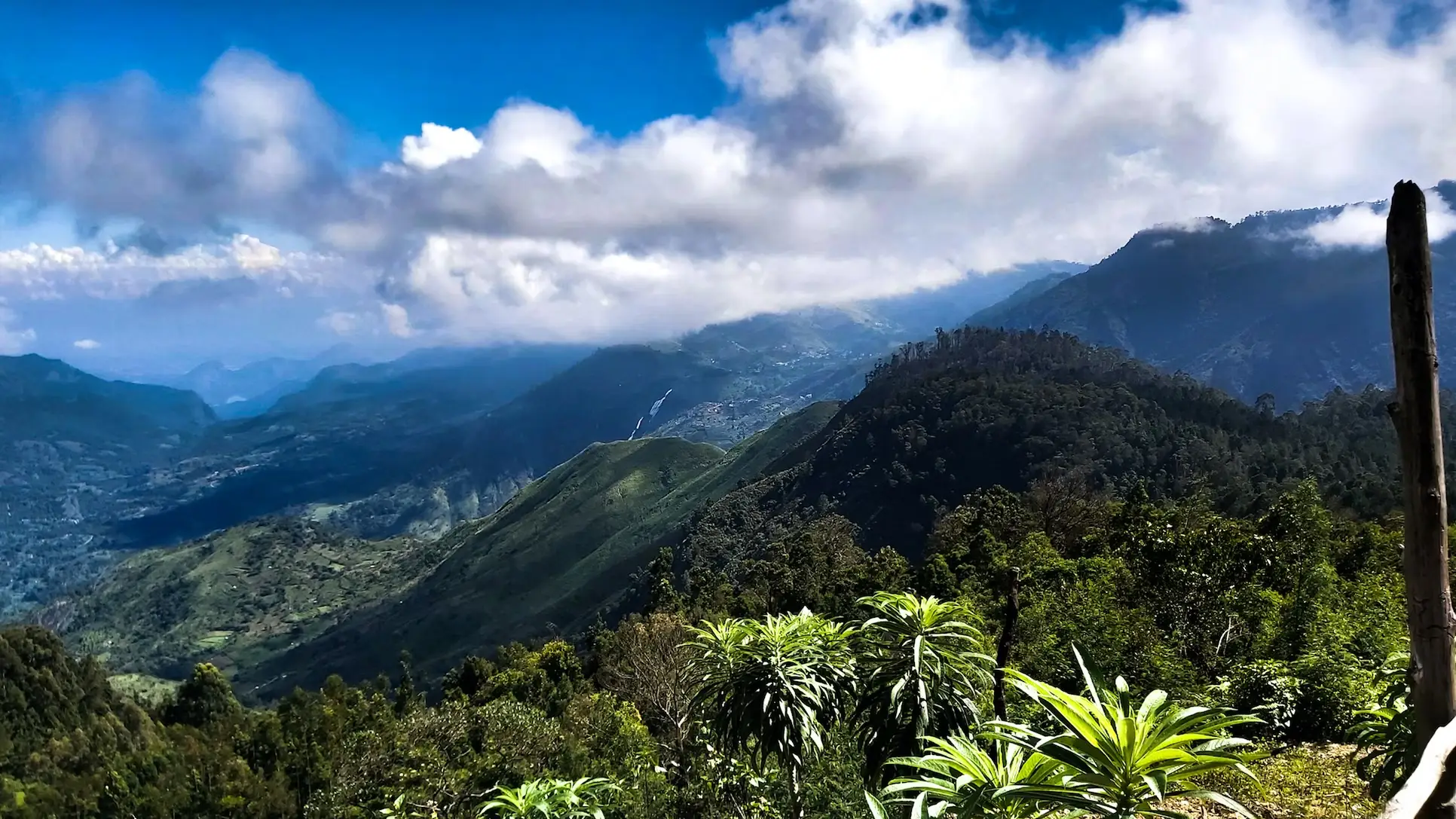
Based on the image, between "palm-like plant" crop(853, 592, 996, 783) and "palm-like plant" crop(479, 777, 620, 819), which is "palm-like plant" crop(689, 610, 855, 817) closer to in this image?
"palm-like plant" crop(853, 592, 996, 783)

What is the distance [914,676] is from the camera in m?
9.84

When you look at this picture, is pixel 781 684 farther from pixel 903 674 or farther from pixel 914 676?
pixel 914 676

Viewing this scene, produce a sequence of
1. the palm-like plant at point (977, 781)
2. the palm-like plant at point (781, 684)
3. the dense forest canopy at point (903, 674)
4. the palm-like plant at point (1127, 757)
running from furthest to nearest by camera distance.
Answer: the palm-like plant at point (781, 684) < the dense forest canopy at point (903, 674) < the palm-like plant at point (977, 781) < the palm-like plant at point (1127, 757)

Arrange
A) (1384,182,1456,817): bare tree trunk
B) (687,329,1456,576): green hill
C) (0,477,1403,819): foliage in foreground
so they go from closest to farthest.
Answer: (1384,182,1456,817): bare tree trunk → (0,477,1403,819): foliage in foreground → (687,329,1456,576): green hill

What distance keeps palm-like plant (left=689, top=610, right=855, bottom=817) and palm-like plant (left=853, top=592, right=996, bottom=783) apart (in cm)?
94

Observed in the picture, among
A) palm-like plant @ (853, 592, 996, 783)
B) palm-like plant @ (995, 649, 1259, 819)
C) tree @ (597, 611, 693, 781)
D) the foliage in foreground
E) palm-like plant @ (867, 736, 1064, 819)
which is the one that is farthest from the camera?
tree @ (597, 611, 693, 781)

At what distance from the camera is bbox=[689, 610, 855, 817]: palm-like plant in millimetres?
11219

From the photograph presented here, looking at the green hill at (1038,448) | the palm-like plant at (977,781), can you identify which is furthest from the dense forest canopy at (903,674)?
the green hill at (1038,448)

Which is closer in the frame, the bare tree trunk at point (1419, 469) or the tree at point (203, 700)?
the bare tree trunk at point (1419, 469)

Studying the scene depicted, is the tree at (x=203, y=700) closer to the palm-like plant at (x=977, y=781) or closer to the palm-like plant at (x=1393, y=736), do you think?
the palm-like plant at (x=977, y=781)

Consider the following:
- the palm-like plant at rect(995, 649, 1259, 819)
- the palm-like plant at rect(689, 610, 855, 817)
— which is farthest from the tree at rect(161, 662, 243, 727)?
the palm-like plant at rect(995, 649, 1259, 819)

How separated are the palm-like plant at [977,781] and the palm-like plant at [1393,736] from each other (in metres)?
3.52

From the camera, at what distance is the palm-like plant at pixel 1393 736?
6934 mm

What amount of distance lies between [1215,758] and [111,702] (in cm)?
14488
